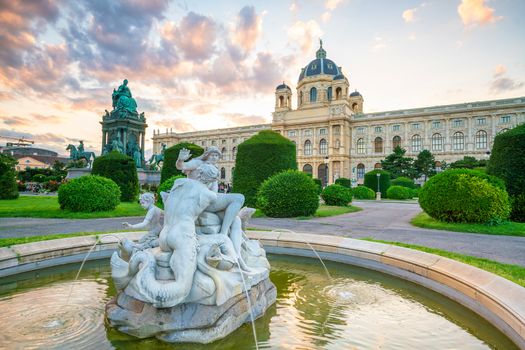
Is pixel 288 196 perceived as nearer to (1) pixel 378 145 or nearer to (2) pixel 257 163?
(2) pixel 257 163

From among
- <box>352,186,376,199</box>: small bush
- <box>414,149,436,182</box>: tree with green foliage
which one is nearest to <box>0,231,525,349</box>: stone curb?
<box>352,186,376,199</box>: small bush

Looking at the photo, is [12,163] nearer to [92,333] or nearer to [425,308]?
[92,333]

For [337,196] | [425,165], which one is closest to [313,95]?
[425,165]

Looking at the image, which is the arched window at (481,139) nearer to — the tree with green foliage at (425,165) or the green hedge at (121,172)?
the tree with green foliage at (425,165)

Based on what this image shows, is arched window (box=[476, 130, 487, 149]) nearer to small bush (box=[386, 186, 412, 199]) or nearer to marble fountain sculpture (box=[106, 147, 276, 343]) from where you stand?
small bush (box=[386, 186, 412, 199])

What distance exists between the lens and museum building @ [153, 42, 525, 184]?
170 ft

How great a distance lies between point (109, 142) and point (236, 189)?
17.3m

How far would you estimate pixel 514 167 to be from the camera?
11.5 m

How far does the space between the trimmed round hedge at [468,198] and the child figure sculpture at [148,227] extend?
33.8 feet

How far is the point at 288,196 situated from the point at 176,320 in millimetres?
10028

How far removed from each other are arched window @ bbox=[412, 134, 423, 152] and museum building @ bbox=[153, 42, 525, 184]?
0.17 m

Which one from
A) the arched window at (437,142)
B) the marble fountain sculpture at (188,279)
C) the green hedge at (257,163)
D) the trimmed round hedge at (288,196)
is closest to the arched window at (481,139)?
the arched window at (437,142)

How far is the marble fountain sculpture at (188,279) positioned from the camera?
8.85 ft

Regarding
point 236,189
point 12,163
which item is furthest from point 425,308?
point 12,163
